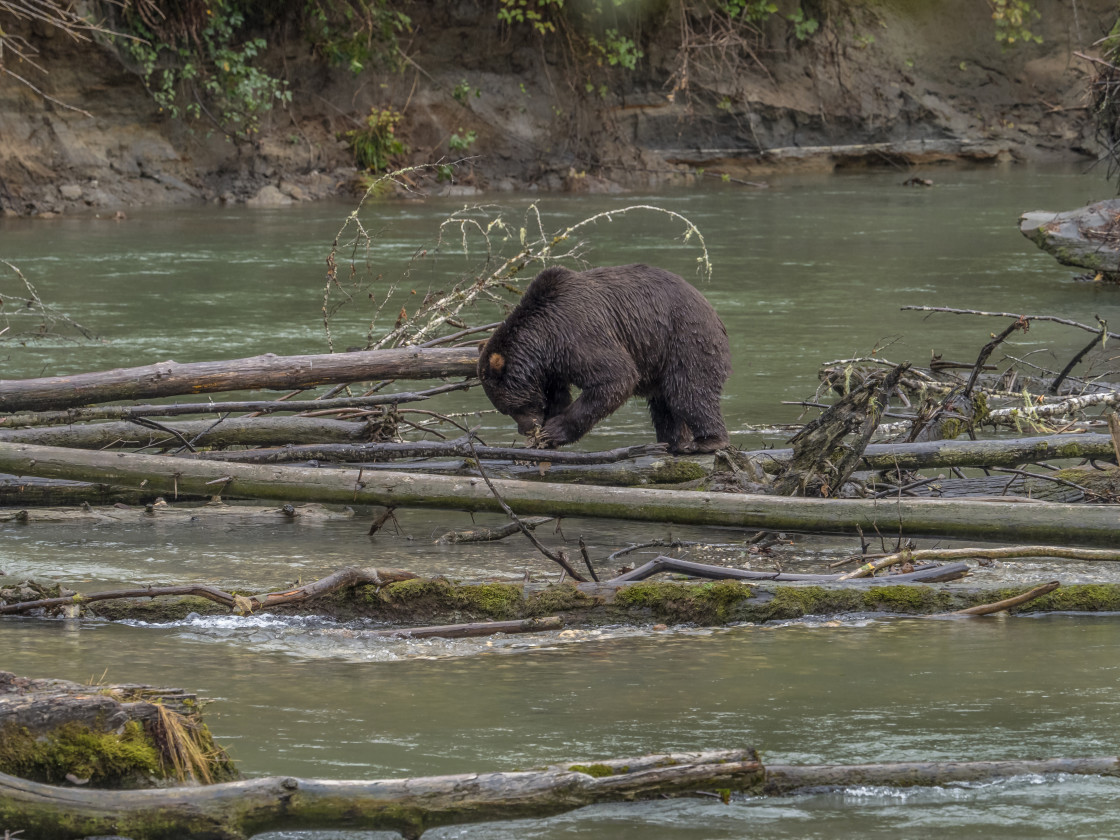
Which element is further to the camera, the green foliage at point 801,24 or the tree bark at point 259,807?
the green foliage at point 801,24

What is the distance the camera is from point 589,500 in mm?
5418

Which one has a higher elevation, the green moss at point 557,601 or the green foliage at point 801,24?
the green foliage at point 801,24

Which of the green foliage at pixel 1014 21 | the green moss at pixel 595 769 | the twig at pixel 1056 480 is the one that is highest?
the green foliage at pixel 1014 21

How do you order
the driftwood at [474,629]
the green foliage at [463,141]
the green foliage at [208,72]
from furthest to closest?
the green foliage at [463,141], the green foliage at [208,72], the driftwood at [474,629]

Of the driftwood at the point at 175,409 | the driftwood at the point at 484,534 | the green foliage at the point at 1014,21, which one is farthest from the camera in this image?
the green foliage at the point at 1014,21

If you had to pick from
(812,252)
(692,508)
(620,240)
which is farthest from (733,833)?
(620,240)

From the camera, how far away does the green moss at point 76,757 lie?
3.18m

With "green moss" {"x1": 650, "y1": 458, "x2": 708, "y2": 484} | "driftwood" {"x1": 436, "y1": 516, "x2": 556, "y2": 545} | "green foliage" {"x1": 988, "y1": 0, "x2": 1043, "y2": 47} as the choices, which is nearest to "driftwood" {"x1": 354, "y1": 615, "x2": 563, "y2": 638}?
"driftwood" {"x1": 436, "y1": 516, "x2": 556, "y2": 545}

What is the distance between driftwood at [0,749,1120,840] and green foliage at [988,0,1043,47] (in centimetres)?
2663

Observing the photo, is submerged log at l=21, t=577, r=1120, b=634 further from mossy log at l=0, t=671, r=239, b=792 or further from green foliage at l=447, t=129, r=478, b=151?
green foliage at l=447, t=129, r=478, b=151

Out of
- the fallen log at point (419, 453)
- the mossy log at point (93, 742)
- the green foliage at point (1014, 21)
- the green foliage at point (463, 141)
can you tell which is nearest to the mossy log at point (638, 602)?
the fallen log at point (419, 453)

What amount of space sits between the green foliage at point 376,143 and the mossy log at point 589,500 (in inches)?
729

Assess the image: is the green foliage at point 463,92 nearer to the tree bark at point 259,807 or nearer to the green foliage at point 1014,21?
the green foliage at point 1014,21

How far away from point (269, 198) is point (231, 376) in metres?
16.6
